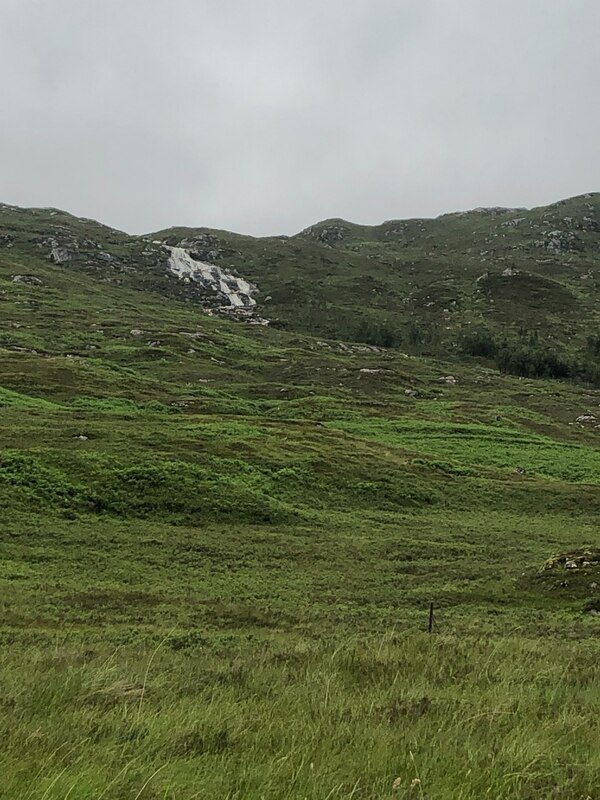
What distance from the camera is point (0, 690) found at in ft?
26.1

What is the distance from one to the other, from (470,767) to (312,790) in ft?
5.28

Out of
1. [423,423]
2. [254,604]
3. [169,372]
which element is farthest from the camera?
[169,372]

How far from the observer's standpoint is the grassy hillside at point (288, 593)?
5.99m

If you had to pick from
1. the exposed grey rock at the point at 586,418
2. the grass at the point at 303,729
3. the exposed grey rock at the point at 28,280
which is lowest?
the exposed grey rock at the point at 586,418

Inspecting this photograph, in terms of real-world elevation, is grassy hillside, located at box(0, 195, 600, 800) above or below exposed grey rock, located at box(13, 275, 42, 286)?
below

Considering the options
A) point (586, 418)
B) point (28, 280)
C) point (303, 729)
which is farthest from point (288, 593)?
point (28, 280)

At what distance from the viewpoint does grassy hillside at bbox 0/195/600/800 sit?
5992mm

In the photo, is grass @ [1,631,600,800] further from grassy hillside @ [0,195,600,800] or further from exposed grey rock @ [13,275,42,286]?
exposed grey rock @ [13,275,42,286]

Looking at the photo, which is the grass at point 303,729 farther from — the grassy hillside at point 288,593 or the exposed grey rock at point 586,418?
the exposed grey rock at point 586,418

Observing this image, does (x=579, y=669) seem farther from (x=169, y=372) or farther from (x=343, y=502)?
(x=169, y=372)

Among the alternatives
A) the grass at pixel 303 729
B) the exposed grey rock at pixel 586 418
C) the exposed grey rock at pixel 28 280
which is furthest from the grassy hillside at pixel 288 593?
the exposed grey rock at pixel 28 280

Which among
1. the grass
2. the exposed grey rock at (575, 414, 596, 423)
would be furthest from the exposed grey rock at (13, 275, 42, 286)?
the grass

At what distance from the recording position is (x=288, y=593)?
25.0 meters

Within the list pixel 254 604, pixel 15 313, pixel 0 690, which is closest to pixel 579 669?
pixel 0 690
